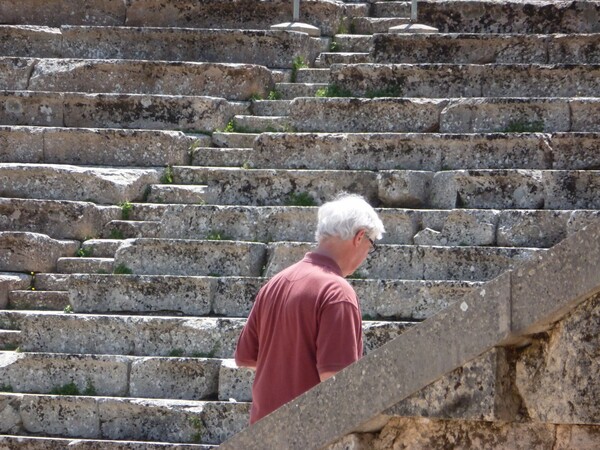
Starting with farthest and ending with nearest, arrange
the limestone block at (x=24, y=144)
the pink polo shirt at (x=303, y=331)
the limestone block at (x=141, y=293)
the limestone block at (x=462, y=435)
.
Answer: the limestone block at (x=24, y=144) < the limestone block at (x=141, y=293) < the pink polo shirt at (x=303, y=331) < the limestone block at (x=462, y=435)

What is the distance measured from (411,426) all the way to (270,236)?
156 inches

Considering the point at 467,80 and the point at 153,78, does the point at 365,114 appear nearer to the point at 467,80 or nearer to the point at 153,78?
the point at 467,80

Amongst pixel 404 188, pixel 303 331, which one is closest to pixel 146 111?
pixel 404 188

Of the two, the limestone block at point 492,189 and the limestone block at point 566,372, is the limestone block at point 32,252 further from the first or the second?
the limestone block at point 566,372

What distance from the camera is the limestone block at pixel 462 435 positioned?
4.68 meters

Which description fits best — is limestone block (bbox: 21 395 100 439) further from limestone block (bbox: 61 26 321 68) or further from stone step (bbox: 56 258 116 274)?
limestone block (bbox: 61 26 321 68)

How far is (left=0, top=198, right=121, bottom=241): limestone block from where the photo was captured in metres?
9.43

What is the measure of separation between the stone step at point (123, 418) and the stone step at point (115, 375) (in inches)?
6.0

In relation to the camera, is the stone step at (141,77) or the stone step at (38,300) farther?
the stone step at (141,77)

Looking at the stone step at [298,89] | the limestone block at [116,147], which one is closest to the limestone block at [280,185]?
the limestone block at [116,147]

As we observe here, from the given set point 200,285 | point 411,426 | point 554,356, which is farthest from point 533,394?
point 200,285

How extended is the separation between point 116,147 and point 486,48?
2.69 m

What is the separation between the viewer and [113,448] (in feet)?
25.0

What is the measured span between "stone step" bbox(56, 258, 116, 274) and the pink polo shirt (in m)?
3.36
